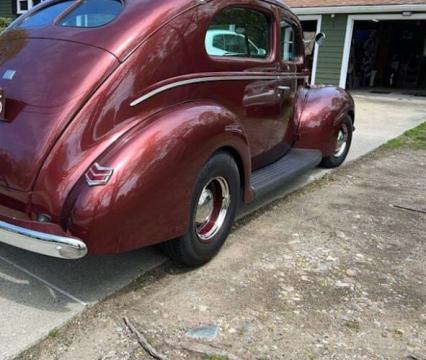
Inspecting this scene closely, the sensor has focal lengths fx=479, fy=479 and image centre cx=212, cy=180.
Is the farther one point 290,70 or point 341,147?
point 341,147

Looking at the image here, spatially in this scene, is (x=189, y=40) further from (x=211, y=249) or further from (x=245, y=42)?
(x=211, y=249)

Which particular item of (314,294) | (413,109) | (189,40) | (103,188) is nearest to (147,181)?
(103,188)

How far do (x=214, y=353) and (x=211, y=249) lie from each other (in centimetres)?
101

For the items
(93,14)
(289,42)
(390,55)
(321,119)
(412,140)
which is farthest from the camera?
(390,55)

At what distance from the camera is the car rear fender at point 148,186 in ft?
8.21

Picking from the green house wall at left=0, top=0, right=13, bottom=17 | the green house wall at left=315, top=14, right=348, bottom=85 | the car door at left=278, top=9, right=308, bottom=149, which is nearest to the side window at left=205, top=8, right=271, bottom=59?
the car door at left=278, top=9, right=308, bottom=149

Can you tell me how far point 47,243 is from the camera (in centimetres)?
246

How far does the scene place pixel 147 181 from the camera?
264cm

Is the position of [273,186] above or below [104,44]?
below

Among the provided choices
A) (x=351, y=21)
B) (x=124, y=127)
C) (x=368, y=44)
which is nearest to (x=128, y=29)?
(x=124, y=127)

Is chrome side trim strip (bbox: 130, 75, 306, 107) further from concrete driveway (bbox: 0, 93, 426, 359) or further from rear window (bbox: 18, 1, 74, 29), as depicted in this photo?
concrete driveway (bbox: 0, 93, 426, 359)

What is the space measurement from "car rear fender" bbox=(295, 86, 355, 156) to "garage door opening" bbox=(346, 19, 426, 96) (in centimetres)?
1347

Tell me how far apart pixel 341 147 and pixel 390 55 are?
15553 mm

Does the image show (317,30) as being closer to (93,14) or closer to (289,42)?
(289,42)
